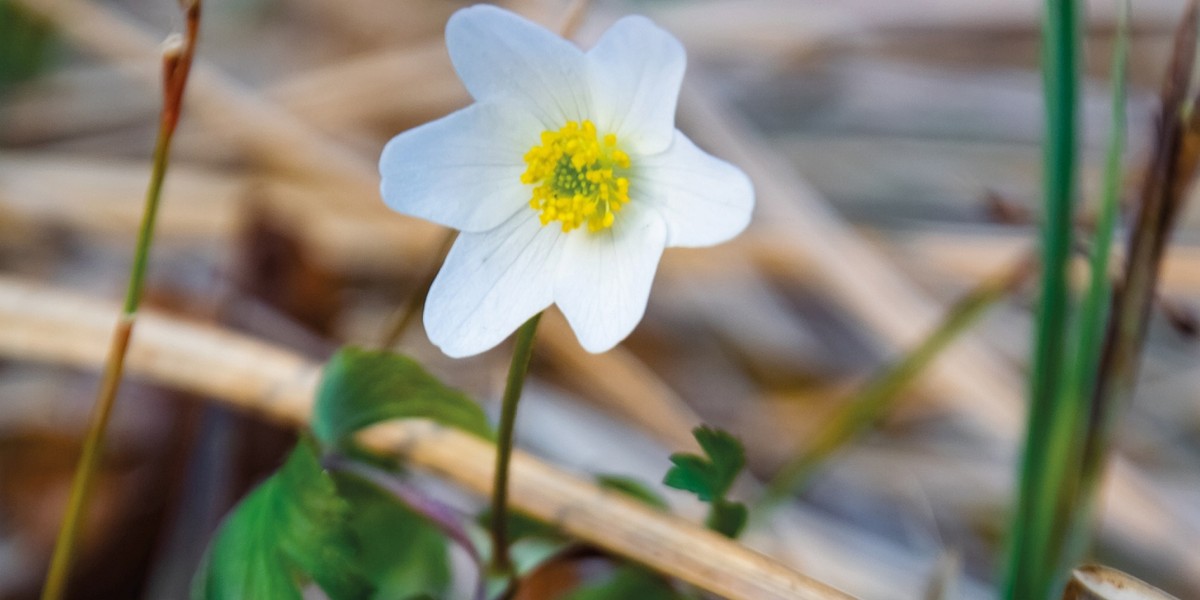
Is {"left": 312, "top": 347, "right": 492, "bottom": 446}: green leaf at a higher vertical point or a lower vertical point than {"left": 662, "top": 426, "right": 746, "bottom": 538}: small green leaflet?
lower

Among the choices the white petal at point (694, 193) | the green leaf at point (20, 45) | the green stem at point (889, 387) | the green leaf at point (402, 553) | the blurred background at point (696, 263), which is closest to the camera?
the white petal at point (694, 193)

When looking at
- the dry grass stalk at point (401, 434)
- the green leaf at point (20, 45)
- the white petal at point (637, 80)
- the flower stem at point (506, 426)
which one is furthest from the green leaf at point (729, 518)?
the green leaf at point (20, 45)

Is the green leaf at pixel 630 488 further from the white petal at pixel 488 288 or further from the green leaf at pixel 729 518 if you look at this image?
the white petal at pixel 488 288

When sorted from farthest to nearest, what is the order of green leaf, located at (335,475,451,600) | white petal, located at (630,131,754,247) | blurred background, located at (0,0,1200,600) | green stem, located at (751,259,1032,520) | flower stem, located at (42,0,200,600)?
blurred background, located at (0,0,1200,600) → green stem, located at (751,259,1032,520) → green leaf, located at (335,475,451,600) → flower stem, located at (42,0,200,600) → white petal, located at (630,131,754,247)

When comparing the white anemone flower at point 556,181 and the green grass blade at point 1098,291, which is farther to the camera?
the green grass blade at point 1098,291

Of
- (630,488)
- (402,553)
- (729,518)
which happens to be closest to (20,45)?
(402,553)

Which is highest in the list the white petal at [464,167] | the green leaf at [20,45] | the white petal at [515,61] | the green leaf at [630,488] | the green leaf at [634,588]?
the green leaf at [20,45]

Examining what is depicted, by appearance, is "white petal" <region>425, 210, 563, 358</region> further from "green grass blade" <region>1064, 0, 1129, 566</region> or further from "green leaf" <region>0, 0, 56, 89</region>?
"green leaf" <region>0, 0, 56, 89</region>

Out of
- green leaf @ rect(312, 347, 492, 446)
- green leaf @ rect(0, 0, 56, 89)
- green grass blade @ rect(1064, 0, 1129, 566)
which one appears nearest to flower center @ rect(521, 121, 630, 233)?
Result: green leaf @ rect(312, 347, 492, 446)
